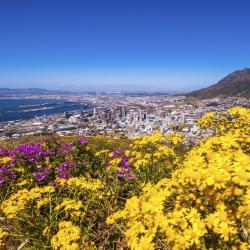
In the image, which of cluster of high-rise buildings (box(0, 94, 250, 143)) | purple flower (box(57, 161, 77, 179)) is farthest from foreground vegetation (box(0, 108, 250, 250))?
cluster of high-rise buildings (box(0, 94, 250, 143))

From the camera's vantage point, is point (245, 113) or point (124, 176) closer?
point (245, 113)

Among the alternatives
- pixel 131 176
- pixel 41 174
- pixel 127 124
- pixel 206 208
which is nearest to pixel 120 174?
pixel 131 176

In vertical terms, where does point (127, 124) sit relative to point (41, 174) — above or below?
below

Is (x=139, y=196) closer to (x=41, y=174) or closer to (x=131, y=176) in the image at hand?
(x=131, y=176)

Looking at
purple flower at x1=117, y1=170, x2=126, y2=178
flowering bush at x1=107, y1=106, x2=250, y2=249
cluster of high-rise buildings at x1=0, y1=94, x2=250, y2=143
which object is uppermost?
flowering bush at x1=107, y1=106, x2=250, y2=249

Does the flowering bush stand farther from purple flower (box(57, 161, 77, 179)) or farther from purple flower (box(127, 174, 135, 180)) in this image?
purple flower (box(57, 161, 77, 179))

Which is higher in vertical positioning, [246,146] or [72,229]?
[246,146]

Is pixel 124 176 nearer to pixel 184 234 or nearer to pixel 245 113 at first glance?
pixel 245 113

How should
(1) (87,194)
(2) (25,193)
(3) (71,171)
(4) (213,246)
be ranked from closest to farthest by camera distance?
1. (4) (213,246)
2. (2) (25,193)
3. (1) (87,194)
4. (3) (71,171)

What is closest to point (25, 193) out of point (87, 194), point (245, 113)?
point (87, 194)
